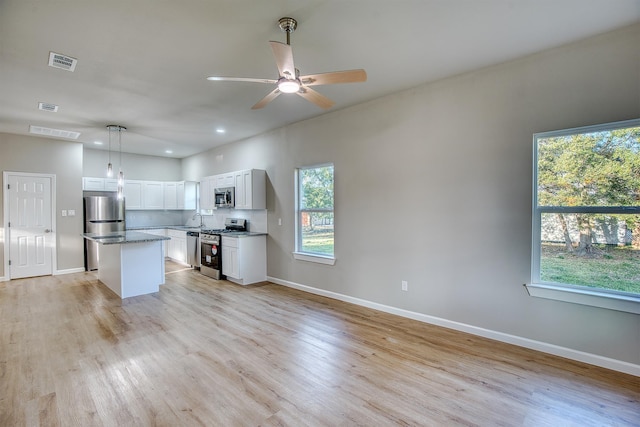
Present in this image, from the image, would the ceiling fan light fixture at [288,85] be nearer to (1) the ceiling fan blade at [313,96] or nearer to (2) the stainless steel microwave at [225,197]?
(1) the ceiling fan blade at [313,96]

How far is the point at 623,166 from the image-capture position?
253 centimetres

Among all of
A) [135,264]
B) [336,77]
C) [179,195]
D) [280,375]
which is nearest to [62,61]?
[336,77]

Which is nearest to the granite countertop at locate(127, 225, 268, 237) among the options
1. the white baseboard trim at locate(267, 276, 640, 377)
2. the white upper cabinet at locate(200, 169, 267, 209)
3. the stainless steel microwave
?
the white upper cabinet at locate(200, 169, 267, 209)

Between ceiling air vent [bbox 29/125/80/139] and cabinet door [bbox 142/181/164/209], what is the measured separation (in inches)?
81.2

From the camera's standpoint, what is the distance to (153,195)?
7883mm

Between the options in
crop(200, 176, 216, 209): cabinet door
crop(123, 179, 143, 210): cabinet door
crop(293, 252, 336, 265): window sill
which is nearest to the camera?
crop(293, 252, 336, 265): window sill

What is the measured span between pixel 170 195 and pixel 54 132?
9.67 feet

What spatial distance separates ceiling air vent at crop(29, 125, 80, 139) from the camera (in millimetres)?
5316

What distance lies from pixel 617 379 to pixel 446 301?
4.68ft

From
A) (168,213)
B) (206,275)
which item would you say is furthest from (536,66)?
(168,213)

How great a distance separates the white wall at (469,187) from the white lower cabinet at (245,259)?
143 centimetres

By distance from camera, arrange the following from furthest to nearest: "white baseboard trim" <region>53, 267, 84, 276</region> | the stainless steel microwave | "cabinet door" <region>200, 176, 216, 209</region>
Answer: "cabinet door" <region>200, 176, 216, 209</region> → "white baseboard trim" <region>53, 267, 84, 276</region> → the stainless steel microwave

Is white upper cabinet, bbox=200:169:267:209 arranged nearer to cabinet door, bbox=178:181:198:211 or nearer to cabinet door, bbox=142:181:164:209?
cabinet door, bbox=178:181:198:211

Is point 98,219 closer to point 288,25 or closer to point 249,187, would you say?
point 249,187
